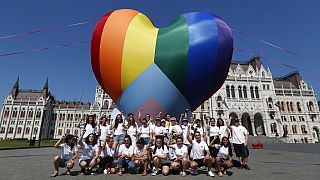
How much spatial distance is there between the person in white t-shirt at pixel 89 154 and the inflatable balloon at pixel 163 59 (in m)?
1.93

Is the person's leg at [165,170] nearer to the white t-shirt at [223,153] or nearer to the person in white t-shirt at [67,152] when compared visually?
the white t-shirt at [223,153]

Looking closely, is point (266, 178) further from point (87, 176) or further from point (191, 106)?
point (87, 176)

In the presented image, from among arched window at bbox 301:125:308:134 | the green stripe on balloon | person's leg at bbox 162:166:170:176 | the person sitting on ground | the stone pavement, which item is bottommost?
the stone pavement

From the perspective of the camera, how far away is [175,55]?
738 centimetres

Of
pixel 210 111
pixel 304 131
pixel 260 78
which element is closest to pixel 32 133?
pixel 210 111

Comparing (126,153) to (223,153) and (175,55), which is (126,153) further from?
(175,55)

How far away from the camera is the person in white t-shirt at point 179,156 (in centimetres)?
614

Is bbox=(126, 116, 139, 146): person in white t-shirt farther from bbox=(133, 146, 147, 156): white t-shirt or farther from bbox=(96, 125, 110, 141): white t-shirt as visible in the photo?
bbox=(96, 125, 110, 141): white t-shirt

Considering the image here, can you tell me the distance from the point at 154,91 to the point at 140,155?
2.27m

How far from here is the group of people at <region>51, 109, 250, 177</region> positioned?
6.26 meters

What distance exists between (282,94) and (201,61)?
59049 millimetres

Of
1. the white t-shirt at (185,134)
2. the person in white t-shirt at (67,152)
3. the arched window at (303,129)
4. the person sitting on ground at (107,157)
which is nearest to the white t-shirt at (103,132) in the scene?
the person sitting on ground at (107,157)

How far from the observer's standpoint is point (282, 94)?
5684 cm

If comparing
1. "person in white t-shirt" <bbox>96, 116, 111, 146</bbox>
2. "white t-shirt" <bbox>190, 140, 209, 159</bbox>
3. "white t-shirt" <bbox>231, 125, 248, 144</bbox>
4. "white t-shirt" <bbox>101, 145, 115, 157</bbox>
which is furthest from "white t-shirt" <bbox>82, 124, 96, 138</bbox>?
"white t-shirt" <bbox>231, 125, 248, 144</bbox>
